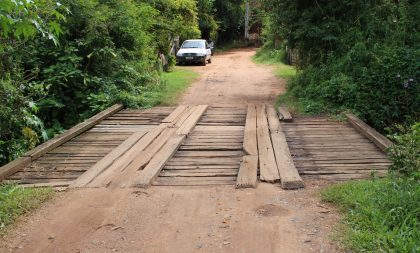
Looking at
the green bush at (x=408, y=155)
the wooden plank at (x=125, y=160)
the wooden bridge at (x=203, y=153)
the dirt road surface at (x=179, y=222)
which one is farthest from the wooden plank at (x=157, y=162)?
the green bush at (x=408, y=155)

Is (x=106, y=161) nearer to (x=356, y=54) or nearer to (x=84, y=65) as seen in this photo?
(x=84, y=65)

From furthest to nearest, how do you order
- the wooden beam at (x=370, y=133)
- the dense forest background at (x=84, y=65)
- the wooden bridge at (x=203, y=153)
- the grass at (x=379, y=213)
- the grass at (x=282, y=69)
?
the dense forest background at (x=84, y=65) → the grass at (x=282, y=69) → the wooden beam at (x=370, y=133) → the wooden bridge at (x=203, y=153) → the grass at (x=379, y=213)

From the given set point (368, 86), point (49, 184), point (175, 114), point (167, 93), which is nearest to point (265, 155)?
point (49, 184)

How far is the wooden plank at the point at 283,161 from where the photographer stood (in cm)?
570

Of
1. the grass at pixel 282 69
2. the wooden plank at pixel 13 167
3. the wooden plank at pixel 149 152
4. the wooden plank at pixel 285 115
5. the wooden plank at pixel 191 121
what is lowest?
the grass at pixel 282 69

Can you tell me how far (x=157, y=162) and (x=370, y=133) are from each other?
Result: 12.5 ft

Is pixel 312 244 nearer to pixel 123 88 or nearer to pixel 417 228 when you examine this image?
pixel 417 228

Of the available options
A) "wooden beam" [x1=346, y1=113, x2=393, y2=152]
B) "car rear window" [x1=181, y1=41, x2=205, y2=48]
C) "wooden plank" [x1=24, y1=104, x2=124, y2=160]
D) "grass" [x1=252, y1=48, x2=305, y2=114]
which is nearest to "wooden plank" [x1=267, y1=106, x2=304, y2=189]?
"wooden beam" [x1=346, y1=113, x2=393, y2=152]

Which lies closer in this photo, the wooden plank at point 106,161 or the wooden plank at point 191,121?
the wooden plank at point 106,161

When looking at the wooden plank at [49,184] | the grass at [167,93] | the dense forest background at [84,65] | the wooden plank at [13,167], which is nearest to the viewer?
the wooden plank at [49,184]

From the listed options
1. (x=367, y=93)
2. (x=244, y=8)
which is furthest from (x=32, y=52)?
(x=244, y=8)

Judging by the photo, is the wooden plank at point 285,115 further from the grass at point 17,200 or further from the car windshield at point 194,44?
the car windshield at point 194,44

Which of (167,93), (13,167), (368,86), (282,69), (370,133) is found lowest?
(282,69)

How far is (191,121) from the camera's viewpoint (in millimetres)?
9797
